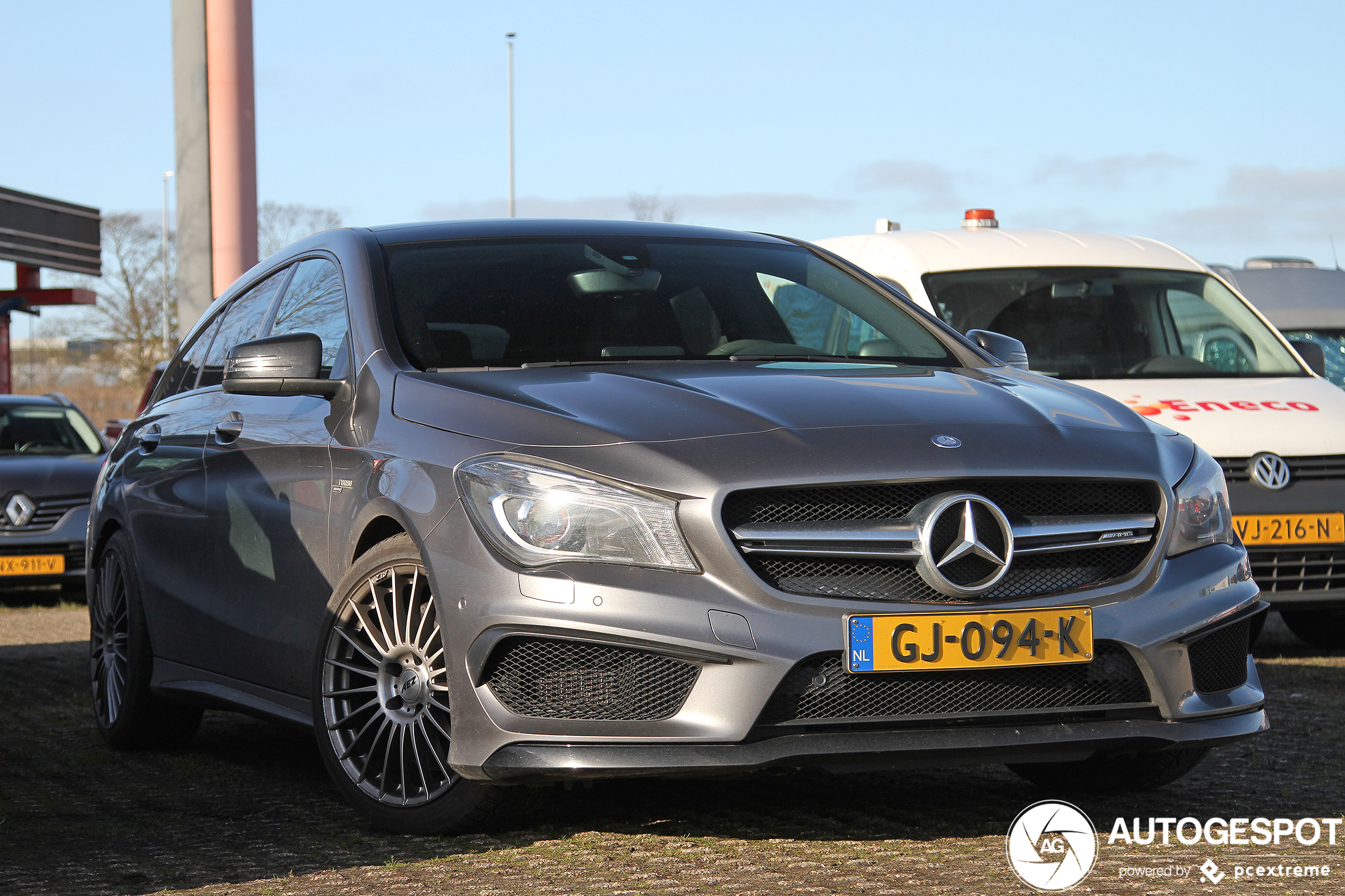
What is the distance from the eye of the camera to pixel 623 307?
522cm

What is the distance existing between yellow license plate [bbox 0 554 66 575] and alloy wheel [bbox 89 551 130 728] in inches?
269

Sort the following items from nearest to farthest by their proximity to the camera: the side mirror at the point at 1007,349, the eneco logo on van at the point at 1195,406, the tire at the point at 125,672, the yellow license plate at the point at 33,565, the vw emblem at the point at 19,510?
the side mirror at the point at 1007,349
the tire at the point at 125,672
the eneco logo on van at the point at 1195,406
the yellow license plate at the point at 33,565
the vw emblem at the point at 19,510

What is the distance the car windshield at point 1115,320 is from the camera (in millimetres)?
9117

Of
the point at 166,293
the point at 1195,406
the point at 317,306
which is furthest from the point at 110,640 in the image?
the point at 166,293

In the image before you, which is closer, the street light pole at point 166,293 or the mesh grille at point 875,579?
the mesh grille at point 875,579

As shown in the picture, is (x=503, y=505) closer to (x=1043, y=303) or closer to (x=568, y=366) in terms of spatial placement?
(x=568, y=366)

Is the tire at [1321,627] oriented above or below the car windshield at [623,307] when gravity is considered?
below

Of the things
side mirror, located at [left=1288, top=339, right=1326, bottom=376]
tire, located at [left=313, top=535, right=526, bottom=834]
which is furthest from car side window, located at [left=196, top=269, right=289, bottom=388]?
side mirror, located at [left=1288, top=339, right=1326, bottom=376]

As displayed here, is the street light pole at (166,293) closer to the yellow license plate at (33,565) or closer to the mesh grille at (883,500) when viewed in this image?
the yellow license plate at (33,565)

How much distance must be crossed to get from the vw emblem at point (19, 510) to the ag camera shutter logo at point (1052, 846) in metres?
10.4

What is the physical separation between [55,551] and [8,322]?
59.3 ft

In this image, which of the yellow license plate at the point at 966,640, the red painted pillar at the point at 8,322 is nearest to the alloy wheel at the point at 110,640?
the yellow license plate at the point at 966,640

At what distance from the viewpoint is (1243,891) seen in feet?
12.6

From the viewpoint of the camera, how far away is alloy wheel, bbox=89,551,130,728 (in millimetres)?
6457
